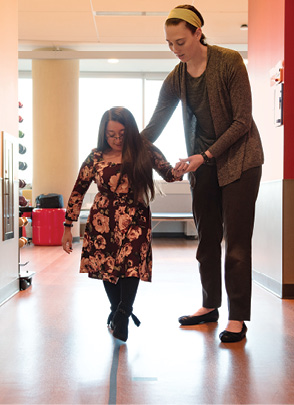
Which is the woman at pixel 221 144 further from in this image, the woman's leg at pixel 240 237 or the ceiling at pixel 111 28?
the ceiling at pixel 111 28

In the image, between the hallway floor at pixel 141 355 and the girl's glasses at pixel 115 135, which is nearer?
Answer: the hallway floor at pixel 141 355

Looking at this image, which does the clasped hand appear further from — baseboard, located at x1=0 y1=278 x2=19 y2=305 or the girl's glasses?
baseboard, located at x1=0 y1=278 x2=19 y2=305

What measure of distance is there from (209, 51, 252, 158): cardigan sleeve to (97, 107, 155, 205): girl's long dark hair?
0.29 meters

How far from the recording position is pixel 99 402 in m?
1.53

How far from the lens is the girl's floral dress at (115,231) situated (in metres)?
2.19

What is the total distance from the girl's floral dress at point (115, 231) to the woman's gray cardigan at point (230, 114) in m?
0.25

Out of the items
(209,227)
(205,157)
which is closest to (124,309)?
(209,227)

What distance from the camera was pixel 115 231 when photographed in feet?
7.29

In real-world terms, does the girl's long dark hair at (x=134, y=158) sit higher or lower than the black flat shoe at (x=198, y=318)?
higher

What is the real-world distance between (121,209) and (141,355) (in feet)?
1.97

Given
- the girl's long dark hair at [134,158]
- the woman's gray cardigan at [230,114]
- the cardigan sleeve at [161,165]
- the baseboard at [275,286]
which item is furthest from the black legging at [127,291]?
the baseboard at [275,286]

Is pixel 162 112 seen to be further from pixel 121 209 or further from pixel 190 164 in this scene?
pixel 121 209

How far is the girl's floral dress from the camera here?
Result: 2.19 metres

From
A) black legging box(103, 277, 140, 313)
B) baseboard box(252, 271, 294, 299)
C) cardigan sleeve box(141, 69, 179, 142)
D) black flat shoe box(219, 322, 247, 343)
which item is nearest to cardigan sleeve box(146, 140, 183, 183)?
cardigan sleeve box(141, 69, 179, 142)
